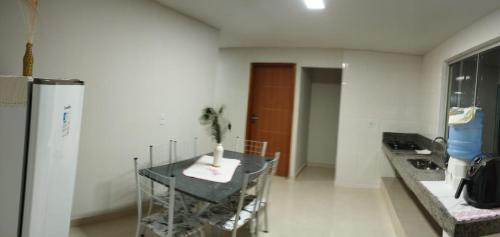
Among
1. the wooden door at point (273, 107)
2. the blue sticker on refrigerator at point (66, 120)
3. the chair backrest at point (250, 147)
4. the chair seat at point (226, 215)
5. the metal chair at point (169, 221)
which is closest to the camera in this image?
the blue sticker on refrigerator at point (66, 120)

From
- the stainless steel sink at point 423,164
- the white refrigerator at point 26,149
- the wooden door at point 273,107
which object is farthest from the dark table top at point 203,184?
the wooden door at point 273,107

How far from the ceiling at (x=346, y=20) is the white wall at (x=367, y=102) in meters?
0.32

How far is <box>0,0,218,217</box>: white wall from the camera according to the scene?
2449 millimetres

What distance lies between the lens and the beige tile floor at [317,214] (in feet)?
9.98

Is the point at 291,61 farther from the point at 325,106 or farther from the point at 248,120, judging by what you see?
the point at 325,106

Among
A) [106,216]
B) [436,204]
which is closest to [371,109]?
[436,204]

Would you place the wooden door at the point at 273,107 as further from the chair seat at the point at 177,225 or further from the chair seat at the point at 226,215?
the chair seat at the point at 177,225

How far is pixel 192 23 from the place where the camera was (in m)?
3.81

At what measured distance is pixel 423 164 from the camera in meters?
3.54

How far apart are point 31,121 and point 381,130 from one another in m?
4.79

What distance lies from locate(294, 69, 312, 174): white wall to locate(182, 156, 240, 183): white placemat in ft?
8.50

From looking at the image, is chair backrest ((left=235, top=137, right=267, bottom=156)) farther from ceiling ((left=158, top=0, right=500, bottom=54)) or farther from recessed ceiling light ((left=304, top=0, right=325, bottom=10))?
recessed ceiling light ((left=304, top=0, right=325, bottom=10))

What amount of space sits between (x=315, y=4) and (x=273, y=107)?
2820 mm

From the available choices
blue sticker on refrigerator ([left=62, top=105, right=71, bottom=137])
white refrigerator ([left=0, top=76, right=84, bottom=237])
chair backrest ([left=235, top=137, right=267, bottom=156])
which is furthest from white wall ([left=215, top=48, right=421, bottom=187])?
white refrigerator ([left=0, top=76, right=84, bottom=237])
